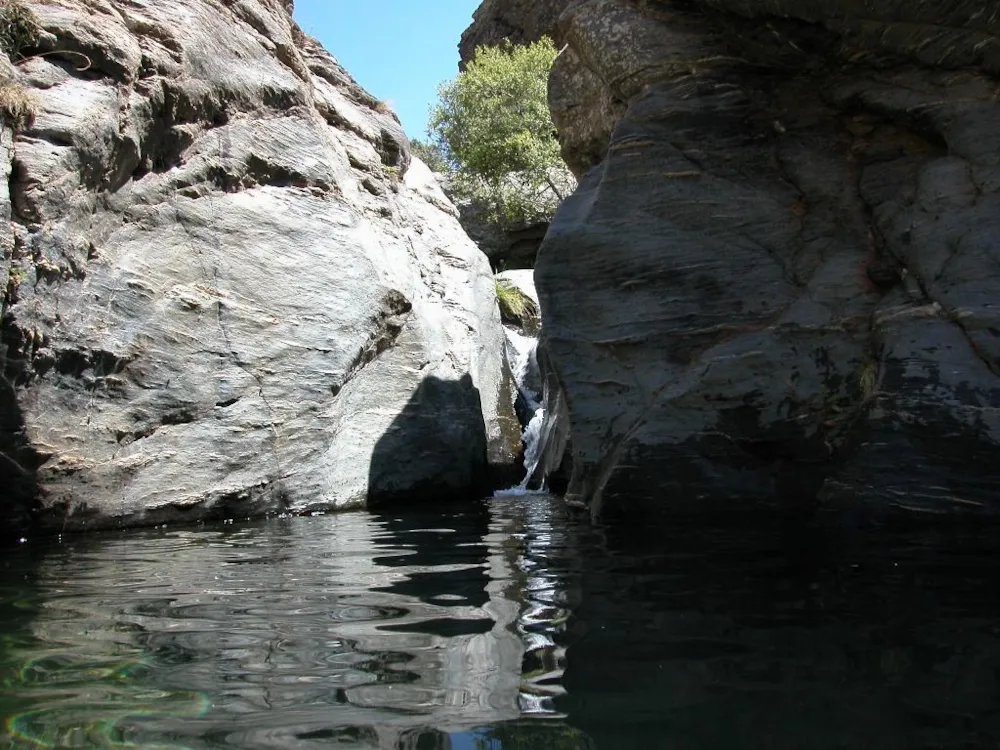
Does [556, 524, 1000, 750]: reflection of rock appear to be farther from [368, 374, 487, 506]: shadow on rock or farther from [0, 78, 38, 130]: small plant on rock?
[0, 78, 38, 130]: small plant on rock

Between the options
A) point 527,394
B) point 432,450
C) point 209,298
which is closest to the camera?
point 209,298

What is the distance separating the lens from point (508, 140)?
29.1 metres

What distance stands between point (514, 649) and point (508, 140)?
27.3 metres

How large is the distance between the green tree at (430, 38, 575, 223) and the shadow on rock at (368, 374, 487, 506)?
17.5 metres

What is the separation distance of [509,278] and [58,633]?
17180 mm

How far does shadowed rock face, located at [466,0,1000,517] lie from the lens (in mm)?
7012

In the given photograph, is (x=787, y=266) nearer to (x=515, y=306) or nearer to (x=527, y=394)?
(x=527, y=394)

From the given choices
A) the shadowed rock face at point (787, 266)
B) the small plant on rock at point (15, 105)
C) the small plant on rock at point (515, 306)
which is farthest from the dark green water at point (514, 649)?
the small plant on rock at point (515, 306)

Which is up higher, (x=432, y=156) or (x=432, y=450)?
(x=432, y=156)

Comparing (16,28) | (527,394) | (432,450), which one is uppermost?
(16,28)

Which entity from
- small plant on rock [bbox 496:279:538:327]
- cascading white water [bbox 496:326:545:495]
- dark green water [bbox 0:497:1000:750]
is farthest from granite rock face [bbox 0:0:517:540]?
small plant on rock [bbox 496:279:538:327]

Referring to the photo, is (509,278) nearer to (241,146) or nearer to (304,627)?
(241,146)

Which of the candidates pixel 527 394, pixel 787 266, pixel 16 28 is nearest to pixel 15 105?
pixel 16 28

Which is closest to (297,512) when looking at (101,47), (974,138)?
(101,47)
